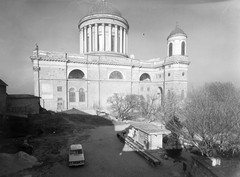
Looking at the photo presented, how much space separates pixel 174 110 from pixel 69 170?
19.0 metres

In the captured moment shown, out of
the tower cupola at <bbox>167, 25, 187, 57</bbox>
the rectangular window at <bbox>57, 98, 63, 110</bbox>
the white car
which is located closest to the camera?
the white car

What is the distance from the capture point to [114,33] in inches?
1426

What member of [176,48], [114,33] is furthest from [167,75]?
[114,33]

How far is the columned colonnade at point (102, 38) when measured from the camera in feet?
114

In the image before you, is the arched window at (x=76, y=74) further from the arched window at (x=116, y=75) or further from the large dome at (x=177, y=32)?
the large dome at (x=177, y=32)

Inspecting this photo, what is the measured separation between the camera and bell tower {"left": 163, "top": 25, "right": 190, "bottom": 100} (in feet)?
96.8

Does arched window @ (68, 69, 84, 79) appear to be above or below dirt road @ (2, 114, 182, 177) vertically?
above

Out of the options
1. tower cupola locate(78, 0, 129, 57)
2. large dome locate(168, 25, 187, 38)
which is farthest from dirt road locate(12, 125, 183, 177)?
large dome locate(168, 25, 187, 38)

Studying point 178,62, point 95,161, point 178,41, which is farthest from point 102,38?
point 95,161

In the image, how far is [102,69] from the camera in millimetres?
30562

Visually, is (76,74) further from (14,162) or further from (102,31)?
(14,162)

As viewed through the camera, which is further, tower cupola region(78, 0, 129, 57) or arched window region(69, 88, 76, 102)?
tower cupola region(78, 0, 129, 57)

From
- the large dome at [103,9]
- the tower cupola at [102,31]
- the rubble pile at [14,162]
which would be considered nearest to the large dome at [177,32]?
the tower cupola at [102,31]

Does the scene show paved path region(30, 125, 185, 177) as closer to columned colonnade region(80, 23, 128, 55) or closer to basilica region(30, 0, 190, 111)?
basilica region(30, 0, 190, 111)
